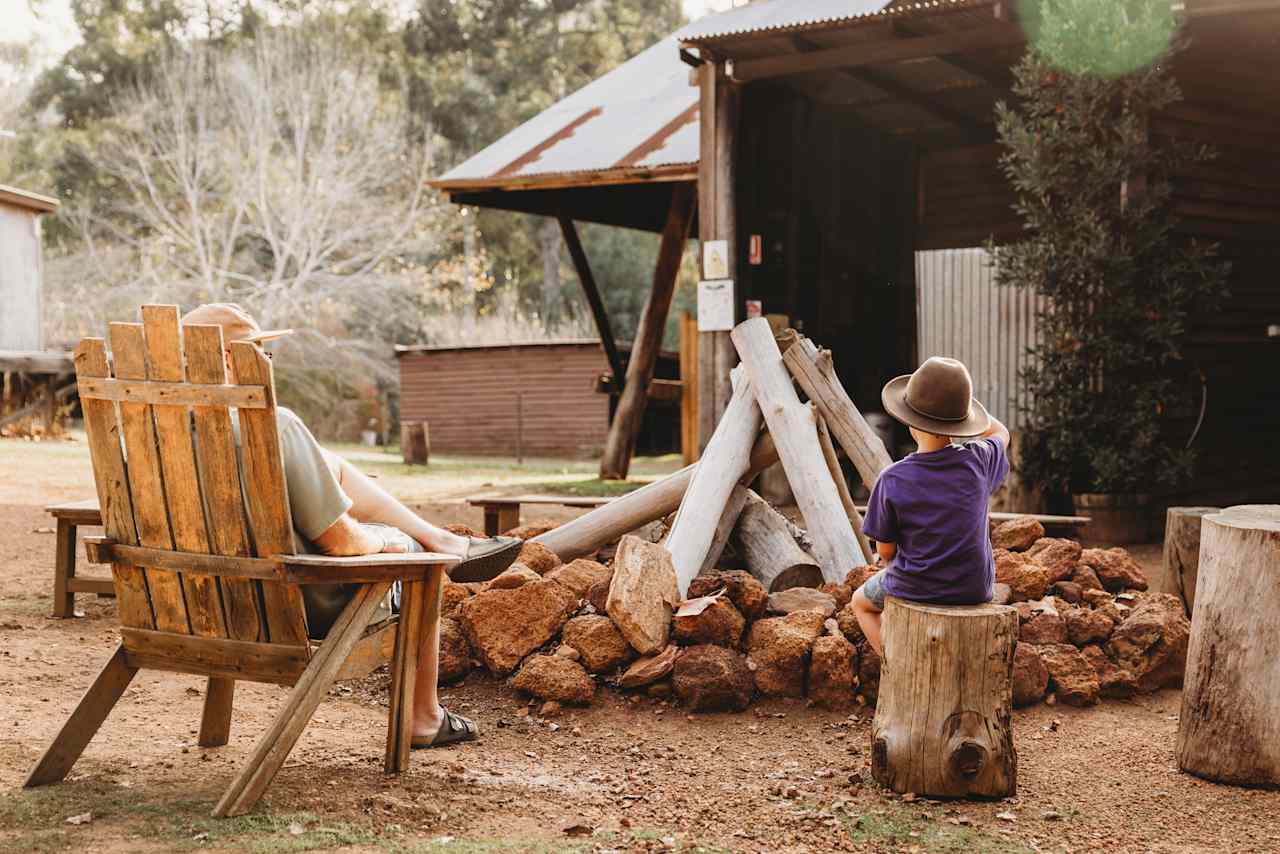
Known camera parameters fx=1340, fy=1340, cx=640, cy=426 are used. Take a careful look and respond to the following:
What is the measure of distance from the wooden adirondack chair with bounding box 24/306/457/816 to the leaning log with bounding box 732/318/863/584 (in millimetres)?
2821

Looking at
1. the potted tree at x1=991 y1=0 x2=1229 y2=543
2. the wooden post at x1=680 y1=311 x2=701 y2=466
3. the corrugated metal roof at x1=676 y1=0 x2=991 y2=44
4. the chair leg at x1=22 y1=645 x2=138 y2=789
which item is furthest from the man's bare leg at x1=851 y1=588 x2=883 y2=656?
the wooden post at x1=680 y1=311 x2=701 y2=466

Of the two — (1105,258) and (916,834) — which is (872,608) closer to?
(916,834)

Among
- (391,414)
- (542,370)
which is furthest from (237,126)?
(542,370)

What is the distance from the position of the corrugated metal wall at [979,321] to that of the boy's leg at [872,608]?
20.9 feet

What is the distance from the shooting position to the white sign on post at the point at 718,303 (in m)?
11.1

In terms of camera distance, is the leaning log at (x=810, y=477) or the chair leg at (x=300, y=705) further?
the leaning log at (x=810, y=477)

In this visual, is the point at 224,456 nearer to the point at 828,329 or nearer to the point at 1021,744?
the point at 1021,744

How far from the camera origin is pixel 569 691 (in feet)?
17.0

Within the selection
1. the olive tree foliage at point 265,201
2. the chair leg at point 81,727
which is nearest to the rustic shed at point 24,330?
the olive tree foliage at point 265,201

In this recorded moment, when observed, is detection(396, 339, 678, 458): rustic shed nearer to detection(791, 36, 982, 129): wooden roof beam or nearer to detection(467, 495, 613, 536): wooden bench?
detection(791, 36, 982, 129): wooden roof beam

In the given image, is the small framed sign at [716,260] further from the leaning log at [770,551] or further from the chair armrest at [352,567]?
the chair armrest at [352,567]

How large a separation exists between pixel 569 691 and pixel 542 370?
17251 millimetres

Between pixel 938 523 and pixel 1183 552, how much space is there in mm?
2915

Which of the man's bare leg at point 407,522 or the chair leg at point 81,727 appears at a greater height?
the man's bare leg at point 407,522
